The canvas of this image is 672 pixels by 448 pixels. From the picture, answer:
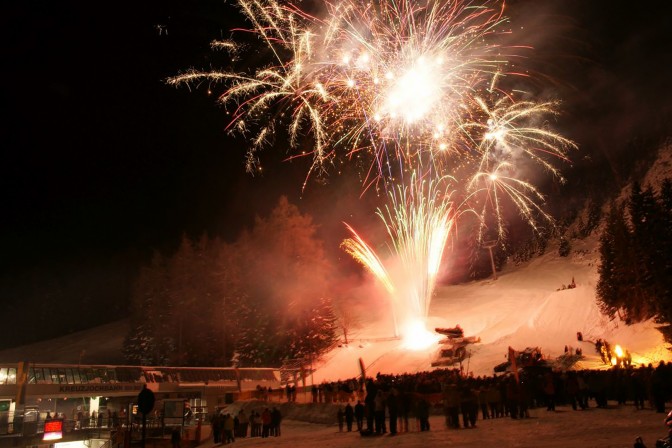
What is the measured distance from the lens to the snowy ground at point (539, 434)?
10344 mm

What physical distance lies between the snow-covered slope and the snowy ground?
43.8 feet

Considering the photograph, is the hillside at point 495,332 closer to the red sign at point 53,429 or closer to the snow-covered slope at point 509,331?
the snow-covered slope at point 509,331

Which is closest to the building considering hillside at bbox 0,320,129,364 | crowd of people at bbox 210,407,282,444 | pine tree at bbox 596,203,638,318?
crowd of people at bbox 210,407,282,444

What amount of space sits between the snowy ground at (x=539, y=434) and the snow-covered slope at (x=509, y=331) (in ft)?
43.8

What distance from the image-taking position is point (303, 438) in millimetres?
15656

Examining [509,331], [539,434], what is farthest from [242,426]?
[509,331]

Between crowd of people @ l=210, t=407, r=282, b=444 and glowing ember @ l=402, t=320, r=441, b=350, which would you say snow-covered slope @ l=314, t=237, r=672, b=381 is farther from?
crowd of people @ l=210, t=407, r=282, b=444

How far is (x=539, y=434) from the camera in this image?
1158 cm

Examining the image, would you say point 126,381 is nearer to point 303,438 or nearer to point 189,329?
point 189,329

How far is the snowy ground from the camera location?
10.3m

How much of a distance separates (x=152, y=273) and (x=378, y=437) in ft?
141

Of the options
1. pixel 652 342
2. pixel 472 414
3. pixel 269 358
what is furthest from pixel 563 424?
pixel 269 358

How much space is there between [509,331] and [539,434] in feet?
86.5

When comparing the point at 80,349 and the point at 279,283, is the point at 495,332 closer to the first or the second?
the point at 279,283
